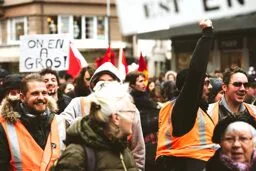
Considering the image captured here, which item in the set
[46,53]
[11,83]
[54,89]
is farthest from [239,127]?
[46,53]

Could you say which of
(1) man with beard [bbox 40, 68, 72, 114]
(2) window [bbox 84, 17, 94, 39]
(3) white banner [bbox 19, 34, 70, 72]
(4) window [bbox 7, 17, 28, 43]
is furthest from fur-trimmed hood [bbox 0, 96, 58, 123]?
(2) window [bbox 84, 17, 94, 39]

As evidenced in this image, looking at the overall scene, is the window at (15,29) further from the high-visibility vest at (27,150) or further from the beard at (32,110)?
the high-visibility vest at (27,150)

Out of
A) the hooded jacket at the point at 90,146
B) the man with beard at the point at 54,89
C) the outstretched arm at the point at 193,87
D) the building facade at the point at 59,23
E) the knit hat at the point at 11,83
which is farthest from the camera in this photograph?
the building facade at the point at 59,23

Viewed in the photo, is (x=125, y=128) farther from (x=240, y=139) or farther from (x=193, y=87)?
(x=193, y=87)

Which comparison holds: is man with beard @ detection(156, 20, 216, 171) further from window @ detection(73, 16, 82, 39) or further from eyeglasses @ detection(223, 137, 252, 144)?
window @ detection(73, 16, 82, 39)

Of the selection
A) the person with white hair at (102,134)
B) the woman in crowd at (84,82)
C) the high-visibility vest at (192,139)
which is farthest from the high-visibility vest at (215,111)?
the person with white hair at (102,134)

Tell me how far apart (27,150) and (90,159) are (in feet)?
4.60

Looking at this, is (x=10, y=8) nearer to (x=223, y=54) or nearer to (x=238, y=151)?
(x=223, y=54)

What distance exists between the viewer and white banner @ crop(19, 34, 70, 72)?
10000mm

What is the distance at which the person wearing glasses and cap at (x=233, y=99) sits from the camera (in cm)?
497

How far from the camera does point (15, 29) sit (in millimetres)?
31125

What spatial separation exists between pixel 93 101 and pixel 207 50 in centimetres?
111

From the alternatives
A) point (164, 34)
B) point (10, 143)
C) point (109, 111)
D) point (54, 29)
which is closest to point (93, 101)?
point (109, 111)

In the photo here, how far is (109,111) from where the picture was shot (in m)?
3.08
